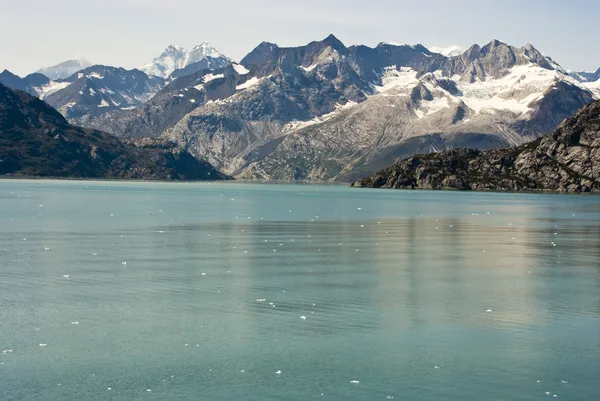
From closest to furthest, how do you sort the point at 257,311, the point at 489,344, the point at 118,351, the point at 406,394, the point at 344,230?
the point at 406,394 < the point at 118,351 < the point at 489,344 < the point at 257,311 < the point at 344,230

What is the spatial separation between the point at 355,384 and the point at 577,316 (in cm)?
2394

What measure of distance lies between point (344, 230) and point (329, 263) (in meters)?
45.6

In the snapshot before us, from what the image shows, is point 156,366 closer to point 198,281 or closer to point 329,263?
point 198,281

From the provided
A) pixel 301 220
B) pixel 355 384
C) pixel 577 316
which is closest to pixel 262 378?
pixel 355 384

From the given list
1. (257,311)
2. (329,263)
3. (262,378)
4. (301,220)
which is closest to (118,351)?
(262,378)

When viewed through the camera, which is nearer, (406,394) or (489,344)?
(406,394)

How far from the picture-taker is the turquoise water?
3634 cm

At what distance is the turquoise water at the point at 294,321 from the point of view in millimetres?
36344

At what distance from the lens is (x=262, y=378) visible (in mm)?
37125

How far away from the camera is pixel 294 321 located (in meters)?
49.6

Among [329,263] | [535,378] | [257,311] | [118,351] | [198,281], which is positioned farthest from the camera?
[329,263]

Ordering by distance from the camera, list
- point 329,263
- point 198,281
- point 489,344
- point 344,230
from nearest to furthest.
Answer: point 489,344 → point 198,281 → point 329,263 → point 344,230

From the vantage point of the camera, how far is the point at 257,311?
52.4m

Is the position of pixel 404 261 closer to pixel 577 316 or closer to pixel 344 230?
pixel 577 316
